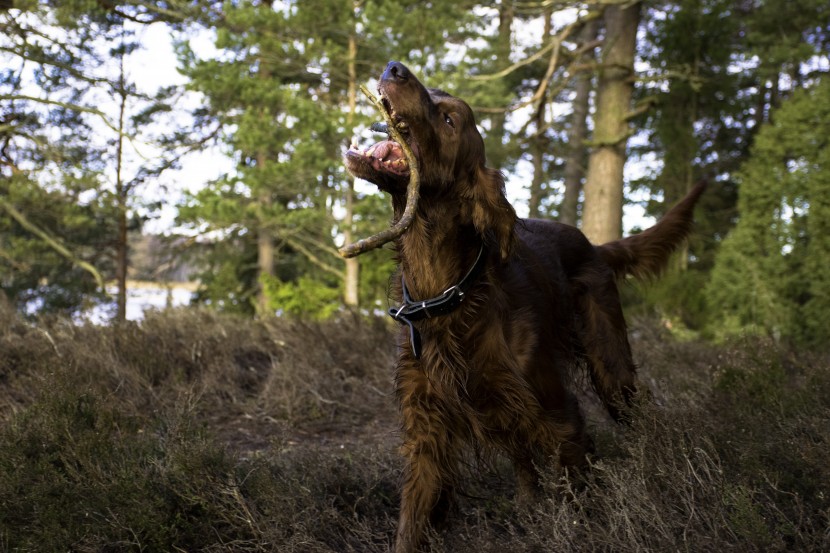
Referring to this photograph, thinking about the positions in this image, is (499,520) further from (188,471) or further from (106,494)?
(106,494)

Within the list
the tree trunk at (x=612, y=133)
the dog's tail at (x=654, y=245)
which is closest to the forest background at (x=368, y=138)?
the tree trunk at (x=612, y=133)

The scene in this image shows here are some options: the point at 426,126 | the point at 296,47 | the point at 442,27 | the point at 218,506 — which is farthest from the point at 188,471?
the point at 296,47

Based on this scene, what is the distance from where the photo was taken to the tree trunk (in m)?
8.39

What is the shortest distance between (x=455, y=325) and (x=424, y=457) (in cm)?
47

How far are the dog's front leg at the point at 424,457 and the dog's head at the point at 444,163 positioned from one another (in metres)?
0.57

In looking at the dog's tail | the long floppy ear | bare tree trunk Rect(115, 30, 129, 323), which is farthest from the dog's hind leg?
bare tree trunk Rect(115, 30, 129, 323)

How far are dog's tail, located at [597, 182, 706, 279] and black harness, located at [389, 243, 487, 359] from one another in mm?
1608

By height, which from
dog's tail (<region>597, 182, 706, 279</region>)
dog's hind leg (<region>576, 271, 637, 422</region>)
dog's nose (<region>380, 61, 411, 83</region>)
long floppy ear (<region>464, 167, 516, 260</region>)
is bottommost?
dog's hind leg (<region>576, 271, 637, 422</region>)

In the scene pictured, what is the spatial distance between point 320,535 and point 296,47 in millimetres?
11300

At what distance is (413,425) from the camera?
251cm

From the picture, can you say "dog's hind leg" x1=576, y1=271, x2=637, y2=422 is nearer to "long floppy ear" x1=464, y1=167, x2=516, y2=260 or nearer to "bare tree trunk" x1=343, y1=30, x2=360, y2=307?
"long floppy ear" x1=464, y1=167, x2=516, y2=260

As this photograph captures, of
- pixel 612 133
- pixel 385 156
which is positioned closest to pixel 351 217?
pixel 612 133

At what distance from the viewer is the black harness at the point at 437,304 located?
2439mm

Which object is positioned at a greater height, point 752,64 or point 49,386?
point 752,64
